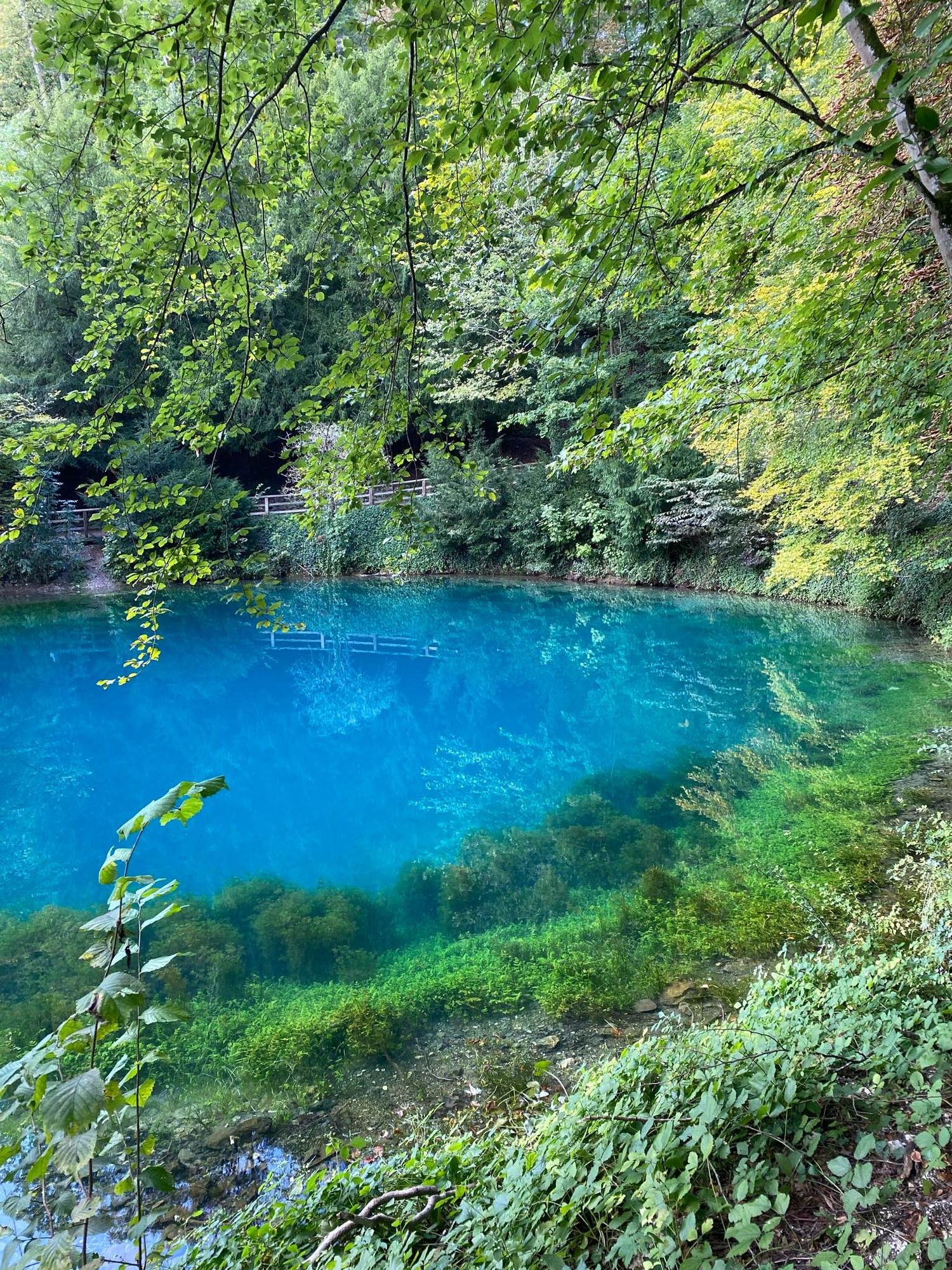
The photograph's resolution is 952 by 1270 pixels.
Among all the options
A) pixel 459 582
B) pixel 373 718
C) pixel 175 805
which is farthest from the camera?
pixel 459 582

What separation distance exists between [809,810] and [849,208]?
16.7 ft

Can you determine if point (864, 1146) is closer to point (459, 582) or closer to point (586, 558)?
point (586, 558)

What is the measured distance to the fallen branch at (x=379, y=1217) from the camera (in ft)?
6.50

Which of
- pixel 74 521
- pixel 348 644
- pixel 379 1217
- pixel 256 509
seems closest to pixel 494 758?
pixel 379 1217

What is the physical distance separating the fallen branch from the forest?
0.8 inches

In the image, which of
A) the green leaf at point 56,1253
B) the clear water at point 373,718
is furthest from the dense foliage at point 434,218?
the clear water at point 373,718

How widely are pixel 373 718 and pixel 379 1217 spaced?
9585 millimetres

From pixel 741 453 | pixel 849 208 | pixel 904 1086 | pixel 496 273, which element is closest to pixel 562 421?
pixel 496 273

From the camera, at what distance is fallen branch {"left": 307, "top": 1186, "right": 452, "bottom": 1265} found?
198cm

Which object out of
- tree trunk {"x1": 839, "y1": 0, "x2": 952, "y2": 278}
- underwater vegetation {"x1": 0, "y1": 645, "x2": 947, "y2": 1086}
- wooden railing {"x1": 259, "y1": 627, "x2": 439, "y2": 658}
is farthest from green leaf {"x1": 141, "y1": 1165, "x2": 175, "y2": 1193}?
wooden railing {"x1": 259, "y1": 627, "x2": 439, "y2": 658}

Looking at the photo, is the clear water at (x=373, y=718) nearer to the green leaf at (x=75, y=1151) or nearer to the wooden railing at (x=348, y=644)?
the wooden railing at (x=348, y=644)

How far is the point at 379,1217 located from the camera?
2.08 metres

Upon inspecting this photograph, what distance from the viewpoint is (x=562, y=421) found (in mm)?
22922

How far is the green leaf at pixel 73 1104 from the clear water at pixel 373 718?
5.19 meters
